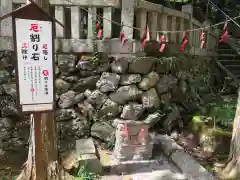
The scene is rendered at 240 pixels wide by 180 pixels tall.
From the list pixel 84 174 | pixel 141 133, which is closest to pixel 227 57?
pixel 141 133

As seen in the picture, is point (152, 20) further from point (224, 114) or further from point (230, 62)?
point (230, 62)

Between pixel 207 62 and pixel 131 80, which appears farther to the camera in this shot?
pixel 207 62

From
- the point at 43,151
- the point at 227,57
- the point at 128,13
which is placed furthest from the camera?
the point at 227,57

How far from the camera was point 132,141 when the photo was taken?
4.73 metres

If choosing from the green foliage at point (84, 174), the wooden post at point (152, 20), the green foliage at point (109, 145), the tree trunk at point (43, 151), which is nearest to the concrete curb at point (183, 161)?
the green foliage at point (109, 145)

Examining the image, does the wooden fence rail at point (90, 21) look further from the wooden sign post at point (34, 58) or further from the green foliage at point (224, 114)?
the green foliage at point (224, 114)

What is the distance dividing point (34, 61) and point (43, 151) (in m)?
1.51

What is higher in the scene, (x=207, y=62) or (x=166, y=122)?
(x=207, y=62)

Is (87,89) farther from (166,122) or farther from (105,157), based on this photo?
(166,122)

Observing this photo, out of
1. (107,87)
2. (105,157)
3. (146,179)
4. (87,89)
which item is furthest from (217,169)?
(87,89)

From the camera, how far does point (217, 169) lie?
4586 mm

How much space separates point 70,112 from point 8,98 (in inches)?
50.9

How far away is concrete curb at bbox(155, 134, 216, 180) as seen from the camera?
13.7 ft

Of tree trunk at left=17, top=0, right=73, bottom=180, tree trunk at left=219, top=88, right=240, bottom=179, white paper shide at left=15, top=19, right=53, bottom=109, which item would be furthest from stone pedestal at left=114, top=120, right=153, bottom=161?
white paper shide at left=15, top=19, right=53, bottom=109
